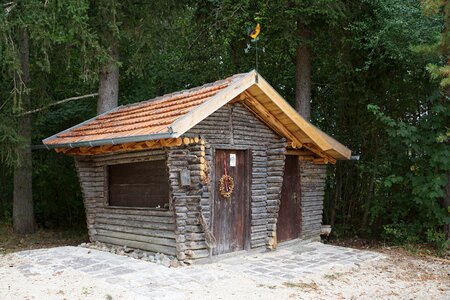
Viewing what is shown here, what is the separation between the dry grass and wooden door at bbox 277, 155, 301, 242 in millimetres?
5647

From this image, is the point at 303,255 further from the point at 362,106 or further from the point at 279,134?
the point at 362,106

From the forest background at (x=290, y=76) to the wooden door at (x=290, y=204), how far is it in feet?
6.81

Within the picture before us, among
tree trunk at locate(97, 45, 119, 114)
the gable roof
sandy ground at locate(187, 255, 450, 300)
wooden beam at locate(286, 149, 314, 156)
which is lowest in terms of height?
sandy ground at locate(187, 255, 450, 300)

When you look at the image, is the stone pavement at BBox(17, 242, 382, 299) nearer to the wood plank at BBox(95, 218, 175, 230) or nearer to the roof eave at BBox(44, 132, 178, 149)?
the wood plank at BBox(95, 218, 175, 230)

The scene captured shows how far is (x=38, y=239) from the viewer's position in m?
12.1

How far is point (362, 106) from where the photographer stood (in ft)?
41.6

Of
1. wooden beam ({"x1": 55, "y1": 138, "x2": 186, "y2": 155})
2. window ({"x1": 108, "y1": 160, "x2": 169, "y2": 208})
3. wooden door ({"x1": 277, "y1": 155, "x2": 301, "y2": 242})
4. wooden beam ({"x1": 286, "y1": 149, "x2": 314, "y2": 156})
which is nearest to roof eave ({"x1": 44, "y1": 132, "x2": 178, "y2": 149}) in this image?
wooden beam ({"x1": 55, "y1": 138, "x2": 186, "y2": 155})

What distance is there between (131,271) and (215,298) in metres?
1.91

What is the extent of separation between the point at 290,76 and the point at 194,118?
7.84 meters

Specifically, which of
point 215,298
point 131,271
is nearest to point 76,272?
point 131,271

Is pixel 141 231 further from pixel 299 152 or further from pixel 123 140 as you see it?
pixel 299 152

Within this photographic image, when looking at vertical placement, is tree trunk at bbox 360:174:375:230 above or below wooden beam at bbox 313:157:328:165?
below

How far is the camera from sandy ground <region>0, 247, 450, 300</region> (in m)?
6.25

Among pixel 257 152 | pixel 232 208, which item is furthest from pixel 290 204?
pixel 232 208
